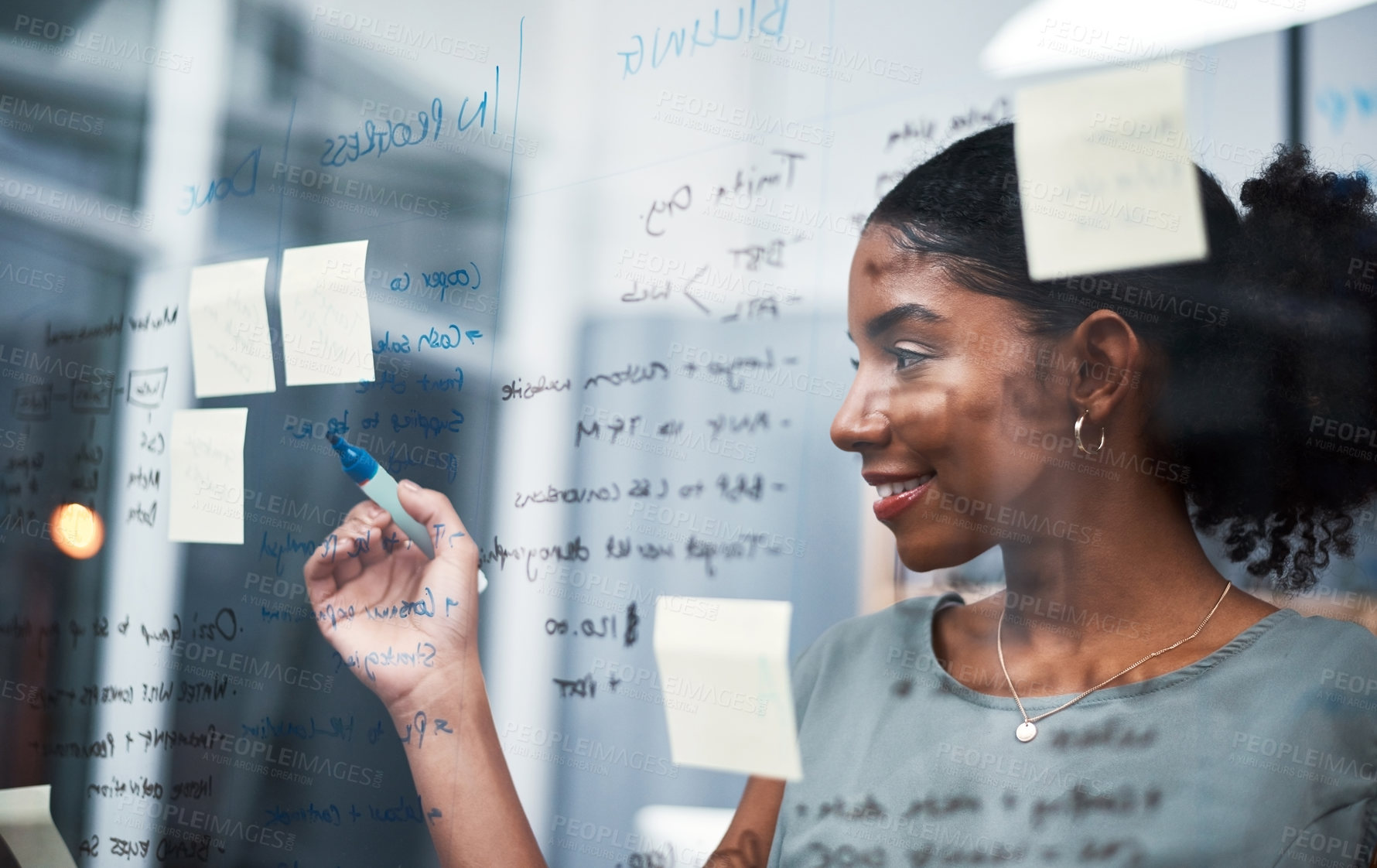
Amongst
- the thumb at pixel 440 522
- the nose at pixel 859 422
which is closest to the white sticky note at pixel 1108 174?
the nose at pixel 859 422

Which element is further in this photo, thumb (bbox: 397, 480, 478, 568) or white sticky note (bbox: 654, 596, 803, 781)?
thumb (bbox: 397, 480, 478, 568)

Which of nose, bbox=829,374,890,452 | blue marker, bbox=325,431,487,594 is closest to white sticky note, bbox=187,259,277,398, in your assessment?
blue marker, bbox=325,431,487,594

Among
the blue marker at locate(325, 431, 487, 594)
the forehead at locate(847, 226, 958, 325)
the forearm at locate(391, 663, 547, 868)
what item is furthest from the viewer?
the blue marker at locate(325, 431, 487, 594)

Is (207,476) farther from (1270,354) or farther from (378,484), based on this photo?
(1270,354)

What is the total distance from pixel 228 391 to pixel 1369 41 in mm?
1163

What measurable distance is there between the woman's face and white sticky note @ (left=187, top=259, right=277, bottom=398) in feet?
2.33

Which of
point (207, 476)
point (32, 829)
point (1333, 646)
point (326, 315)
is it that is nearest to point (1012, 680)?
point (1333, 646)

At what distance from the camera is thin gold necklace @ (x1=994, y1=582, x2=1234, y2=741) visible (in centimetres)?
73

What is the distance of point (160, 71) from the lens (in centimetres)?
130

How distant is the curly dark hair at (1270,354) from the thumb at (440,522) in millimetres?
598

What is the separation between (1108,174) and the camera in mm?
779

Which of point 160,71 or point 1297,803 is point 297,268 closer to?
Result: point 160,71

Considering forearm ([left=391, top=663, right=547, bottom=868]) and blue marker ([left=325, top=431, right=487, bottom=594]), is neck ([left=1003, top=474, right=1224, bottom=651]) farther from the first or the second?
blue marker ([left=325, top=431, right=487, bottom=594])

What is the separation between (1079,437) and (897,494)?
0.49ft
